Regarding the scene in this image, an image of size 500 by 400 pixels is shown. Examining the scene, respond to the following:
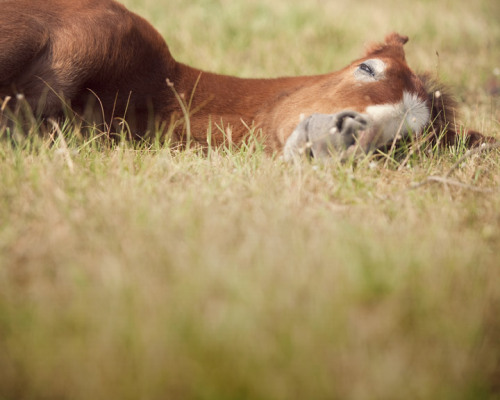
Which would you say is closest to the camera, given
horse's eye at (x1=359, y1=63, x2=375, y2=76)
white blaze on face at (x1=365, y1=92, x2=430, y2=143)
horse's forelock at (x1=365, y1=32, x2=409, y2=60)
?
white blaze on face at (x1=365, y1=92, x2=430, y2=143)

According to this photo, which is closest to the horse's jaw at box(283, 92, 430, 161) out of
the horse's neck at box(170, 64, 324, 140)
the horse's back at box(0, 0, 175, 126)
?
the horse's neck at box(170, 64, 324, 140)

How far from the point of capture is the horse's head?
2393mm

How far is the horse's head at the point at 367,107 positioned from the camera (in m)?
2.39

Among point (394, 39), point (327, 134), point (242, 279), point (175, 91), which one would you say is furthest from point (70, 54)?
point (394, 39)

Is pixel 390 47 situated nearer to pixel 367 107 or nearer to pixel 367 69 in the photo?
pixel 367 69

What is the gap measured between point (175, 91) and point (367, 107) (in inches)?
42.9

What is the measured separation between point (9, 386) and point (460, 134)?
2.63 metres

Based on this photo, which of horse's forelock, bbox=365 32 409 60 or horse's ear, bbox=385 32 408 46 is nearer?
horse's forelock, bbox=365 32 409 60

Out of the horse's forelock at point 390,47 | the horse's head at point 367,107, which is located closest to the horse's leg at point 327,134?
the horse's head at point 367,107

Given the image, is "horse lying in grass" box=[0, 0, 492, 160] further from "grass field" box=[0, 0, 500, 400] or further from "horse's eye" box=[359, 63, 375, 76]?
"grass field" box=[0, 0, 500, 400]

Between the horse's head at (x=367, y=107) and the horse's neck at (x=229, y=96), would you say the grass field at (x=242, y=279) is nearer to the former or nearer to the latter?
the horse's head at (x=367, y=107)

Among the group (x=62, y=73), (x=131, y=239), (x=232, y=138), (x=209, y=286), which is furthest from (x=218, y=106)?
(x=209, y=286)

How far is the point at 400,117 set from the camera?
256 centimetres

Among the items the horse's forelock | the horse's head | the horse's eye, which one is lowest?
the horse's head
